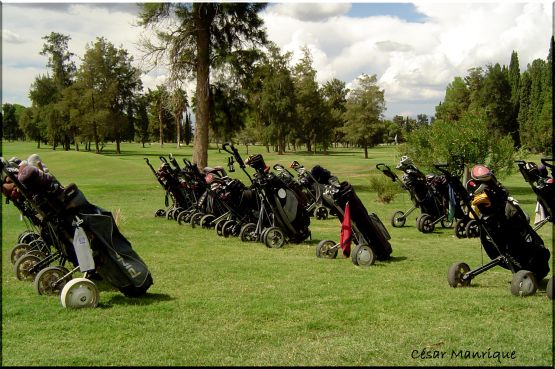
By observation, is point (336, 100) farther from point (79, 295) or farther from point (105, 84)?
point (79, 295)

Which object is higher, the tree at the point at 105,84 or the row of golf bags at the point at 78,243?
the tree at the point at 105,84

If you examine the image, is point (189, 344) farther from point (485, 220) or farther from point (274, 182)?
point (274, 182)

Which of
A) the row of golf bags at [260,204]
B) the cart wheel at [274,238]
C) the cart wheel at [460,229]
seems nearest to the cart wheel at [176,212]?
the row of golf bags at [260,204]

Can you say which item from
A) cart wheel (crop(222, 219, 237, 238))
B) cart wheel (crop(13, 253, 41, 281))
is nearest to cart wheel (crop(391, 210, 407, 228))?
cart wheel (crop(222, 219, 237, 238))

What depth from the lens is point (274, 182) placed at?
11.8 meters

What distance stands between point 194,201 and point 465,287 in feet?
32.5

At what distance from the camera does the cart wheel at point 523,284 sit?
23.1 feet

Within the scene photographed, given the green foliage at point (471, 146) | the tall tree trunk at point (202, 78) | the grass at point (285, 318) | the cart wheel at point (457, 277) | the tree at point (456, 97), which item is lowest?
the grass at point (285, 318)

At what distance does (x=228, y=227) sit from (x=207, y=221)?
166 centimetres

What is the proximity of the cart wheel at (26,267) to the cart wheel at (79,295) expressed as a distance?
214 centimetres

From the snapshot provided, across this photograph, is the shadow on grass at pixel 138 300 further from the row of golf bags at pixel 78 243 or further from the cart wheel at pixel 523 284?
the cart wheel at pixel 523 284

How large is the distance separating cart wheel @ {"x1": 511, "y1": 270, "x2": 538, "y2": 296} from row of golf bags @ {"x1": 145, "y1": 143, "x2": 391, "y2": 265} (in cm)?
297

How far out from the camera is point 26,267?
8.59m

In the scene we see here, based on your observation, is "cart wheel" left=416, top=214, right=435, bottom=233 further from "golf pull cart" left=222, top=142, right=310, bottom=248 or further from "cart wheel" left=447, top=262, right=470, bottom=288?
"cart wheel" left=447, top=262, right=470, bottom=288
